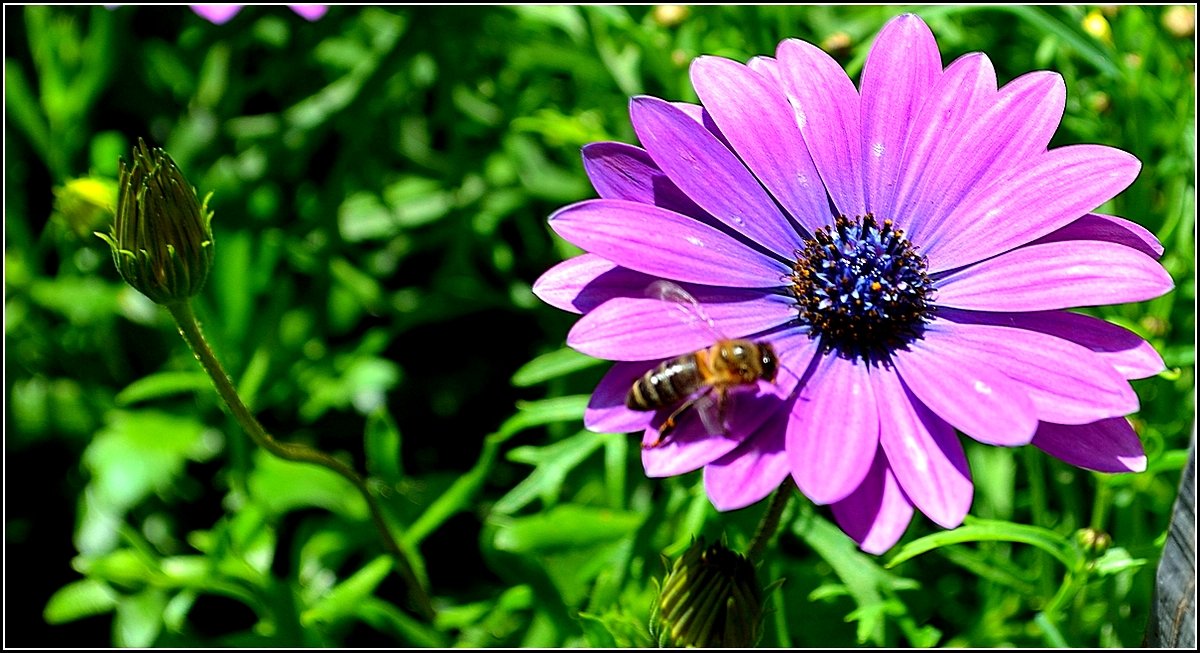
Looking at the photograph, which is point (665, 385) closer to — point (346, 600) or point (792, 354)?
point (792, 354)

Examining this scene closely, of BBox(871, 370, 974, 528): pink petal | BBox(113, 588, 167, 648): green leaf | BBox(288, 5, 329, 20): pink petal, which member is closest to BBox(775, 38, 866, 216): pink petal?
BBox(871, 370, 974, 528): pink petal

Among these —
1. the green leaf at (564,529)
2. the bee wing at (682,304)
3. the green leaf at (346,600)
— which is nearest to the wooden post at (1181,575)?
the bee wing at (682,304)

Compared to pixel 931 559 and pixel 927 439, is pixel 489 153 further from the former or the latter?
pixel 927 439

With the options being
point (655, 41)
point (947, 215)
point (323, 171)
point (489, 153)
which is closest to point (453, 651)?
point (947, 215)

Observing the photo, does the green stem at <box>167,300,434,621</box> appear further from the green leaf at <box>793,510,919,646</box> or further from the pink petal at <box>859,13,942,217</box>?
the pink petal at <box>859,13,942,217</box>

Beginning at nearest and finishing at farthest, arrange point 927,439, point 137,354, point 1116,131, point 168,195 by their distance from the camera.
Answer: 1. point 927,439
2. point 168,195
3. point 1116,131
4. point 137,354
